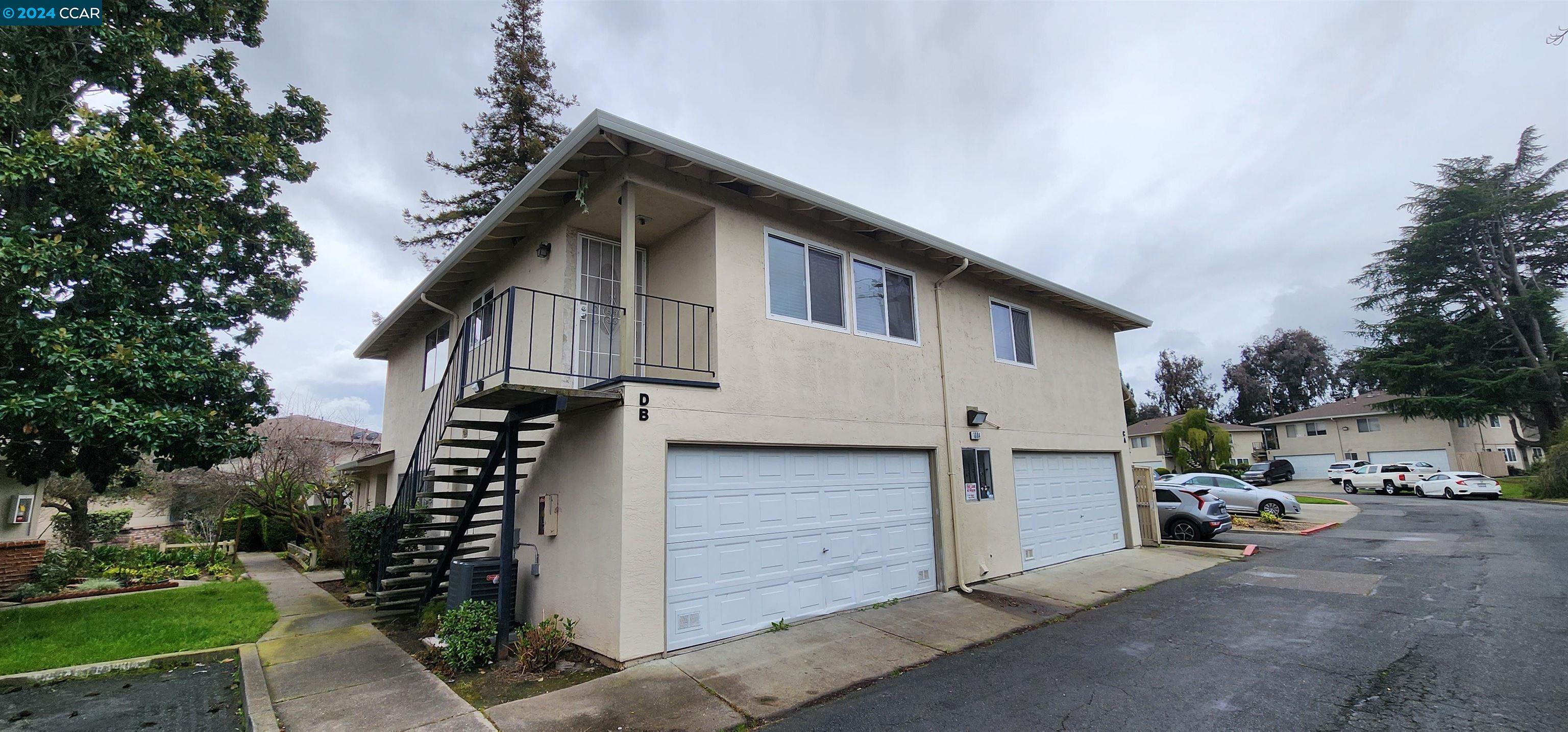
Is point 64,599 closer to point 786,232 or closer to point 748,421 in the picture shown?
point 748,421

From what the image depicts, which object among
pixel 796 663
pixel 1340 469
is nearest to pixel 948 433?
pixel 796 663

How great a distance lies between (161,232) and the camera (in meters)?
8.17

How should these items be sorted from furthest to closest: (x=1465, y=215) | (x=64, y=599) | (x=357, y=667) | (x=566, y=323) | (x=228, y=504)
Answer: (x=1465, y=215)
(x=228, y=504)
(x=64, y=599)
(x=566, y=323)
(x=357, y=667)

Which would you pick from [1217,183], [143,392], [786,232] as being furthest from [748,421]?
[1217,183]

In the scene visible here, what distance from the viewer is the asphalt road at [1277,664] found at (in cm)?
474

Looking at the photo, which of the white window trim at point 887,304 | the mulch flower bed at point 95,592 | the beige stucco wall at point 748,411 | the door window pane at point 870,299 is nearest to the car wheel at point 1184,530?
the beige stucco wall at point 748,411

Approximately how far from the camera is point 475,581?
689 cm

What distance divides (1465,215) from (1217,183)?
1068 inches

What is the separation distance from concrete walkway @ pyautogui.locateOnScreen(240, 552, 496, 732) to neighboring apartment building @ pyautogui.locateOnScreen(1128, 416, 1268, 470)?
46902 mm

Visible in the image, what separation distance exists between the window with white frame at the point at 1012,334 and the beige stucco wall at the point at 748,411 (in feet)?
0.58

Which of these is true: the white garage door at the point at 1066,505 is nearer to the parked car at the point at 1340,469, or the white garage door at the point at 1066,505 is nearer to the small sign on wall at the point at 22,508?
the small sign on wall at the point at 22,508

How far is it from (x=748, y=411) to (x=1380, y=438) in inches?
1829

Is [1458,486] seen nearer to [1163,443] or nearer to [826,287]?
[1163,443]

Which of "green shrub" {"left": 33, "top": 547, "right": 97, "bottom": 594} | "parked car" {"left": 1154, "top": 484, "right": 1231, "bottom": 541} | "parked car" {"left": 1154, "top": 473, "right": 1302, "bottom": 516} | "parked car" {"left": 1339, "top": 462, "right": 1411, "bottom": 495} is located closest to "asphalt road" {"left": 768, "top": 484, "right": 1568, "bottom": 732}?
"parked car" {"left": 1154, "top": 484, "right": 1231, "bottom": 541}
